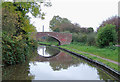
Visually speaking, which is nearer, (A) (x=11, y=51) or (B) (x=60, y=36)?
(A) (x=11, y=51)

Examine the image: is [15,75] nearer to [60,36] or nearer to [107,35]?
[107,35]

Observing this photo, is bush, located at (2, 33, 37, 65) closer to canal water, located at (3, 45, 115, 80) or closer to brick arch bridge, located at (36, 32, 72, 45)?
canal water, located at (3, 45, 115, 80)

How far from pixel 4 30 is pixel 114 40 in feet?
40.0

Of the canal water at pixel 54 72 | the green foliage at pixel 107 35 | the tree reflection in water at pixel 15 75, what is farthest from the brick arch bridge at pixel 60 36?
the tree reflection in water at pixel 15 75

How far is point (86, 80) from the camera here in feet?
19.0

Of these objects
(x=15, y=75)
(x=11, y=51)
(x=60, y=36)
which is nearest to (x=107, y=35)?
(x=11, y=51)

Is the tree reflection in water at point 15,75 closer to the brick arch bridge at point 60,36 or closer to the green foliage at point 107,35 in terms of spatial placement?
the green foliage at point 107,35

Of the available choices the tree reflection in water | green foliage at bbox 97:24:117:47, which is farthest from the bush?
green foliage at bbox 97:24:117:47

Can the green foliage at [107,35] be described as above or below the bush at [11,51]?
above

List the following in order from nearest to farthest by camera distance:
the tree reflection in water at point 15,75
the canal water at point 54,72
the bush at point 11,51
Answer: the tree reflection in water at point 15,75
the canal water at point 54,72
the bush at point 11,51

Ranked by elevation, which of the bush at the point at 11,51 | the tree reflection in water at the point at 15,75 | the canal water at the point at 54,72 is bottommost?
the canal water at the point at 54,72

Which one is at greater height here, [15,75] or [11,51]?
[11,51]

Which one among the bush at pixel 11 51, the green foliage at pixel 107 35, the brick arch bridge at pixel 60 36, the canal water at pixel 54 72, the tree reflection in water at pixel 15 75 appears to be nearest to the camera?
the tree reflection in water at pixel 15 75

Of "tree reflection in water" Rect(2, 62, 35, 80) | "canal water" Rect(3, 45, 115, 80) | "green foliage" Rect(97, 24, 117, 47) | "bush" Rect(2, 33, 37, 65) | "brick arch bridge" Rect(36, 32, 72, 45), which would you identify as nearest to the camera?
"tree reflection in water" Rect(2, 62, 35, 80)
